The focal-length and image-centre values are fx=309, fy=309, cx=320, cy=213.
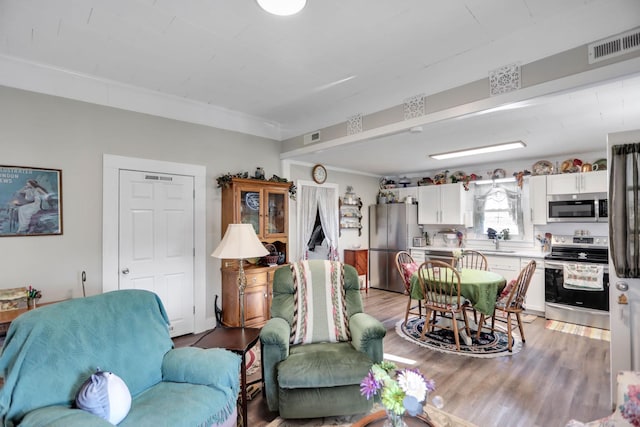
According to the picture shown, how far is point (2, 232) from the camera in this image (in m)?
2.57

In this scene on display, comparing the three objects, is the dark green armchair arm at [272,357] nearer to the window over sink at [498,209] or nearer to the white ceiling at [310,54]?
the white ceiling at [310,54]

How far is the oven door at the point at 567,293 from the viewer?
13.0 feet

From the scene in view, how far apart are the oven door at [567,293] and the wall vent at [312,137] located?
3.74 meters

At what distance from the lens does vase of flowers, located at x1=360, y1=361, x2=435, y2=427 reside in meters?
1.20

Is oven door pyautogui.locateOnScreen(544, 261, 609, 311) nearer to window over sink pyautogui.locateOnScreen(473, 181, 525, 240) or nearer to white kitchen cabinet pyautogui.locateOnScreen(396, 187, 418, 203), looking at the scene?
window over sink pyautogui.locateOnScreen(473, 181, 525, 240)

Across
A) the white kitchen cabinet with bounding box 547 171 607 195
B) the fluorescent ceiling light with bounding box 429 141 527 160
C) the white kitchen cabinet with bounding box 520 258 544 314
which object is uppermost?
the fluorescent ceiling light with bounding box 429 141 527 160

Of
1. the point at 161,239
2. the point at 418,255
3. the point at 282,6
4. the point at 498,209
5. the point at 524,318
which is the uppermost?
the point at 282,6

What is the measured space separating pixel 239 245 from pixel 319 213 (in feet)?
10.3

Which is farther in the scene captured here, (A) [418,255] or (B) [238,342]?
(A) [418,255]

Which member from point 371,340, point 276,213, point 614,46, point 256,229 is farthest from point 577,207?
point 256,229

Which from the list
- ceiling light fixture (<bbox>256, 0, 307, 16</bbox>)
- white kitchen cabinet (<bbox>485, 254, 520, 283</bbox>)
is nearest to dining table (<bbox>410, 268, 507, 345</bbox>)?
white kitchen cabinet (<bbox>485, 254, 520, 283</bbox>)

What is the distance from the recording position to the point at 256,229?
3984mm

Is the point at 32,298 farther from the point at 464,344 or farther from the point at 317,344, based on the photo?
the point at 464,344

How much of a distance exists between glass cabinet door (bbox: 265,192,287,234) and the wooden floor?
1.96 m
